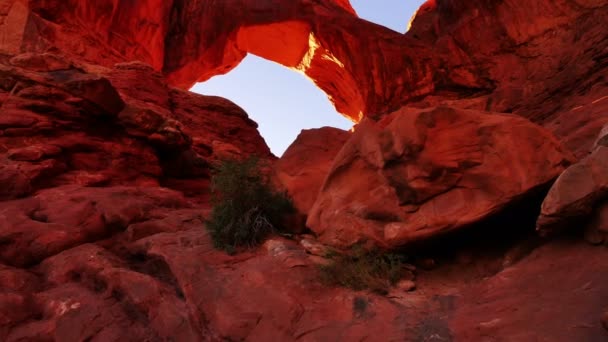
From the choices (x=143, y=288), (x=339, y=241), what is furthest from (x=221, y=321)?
(x=339, y=241)

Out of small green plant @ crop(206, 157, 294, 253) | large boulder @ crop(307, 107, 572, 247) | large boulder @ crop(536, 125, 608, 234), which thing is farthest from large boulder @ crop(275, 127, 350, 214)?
large boulder @ crop(536, 125, 608, 234)

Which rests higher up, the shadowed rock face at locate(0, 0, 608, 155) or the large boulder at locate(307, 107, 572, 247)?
the shadowed rock face at locate(0, 0, 608, 155)

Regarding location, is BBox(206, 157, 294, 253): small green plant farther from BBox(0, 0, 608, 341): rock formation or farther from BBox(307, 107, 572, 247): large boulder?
BBox(307, 107, 572, 247): large boulder

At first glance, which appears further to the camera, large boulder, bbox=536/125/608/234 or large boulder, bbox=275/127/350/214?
large boulder, bbox=275/127/350/214

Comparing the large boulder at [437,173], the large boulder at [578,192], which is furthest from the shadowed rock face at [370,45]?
the large boulder at [578,192]

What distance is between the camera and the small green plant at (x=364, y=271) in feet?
18.6

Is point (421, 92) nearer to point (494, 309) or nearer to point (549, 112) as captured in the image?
point (549, 112)

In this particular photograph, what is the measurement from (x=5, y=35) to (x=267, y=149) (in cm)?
1139

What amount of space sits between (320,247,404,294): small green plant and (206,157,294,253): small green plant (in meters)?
1.79

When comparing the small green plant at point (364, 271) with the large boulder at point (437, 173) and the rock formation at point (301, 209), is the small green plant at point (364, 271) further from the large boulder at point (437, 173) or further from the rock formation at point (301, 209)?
the large boulder at point (437, 173)

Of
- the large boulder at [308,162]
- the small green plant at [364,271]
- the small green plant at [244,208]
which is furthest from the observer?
the large boulder at [308,162]

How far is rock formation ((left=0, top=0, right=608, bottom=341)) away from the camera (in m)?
4.88

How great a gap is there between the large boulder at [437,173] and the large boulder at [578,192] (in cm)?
78

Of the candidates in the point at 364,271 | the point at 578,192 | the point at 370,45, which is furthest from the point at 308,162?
the point at 370,45
